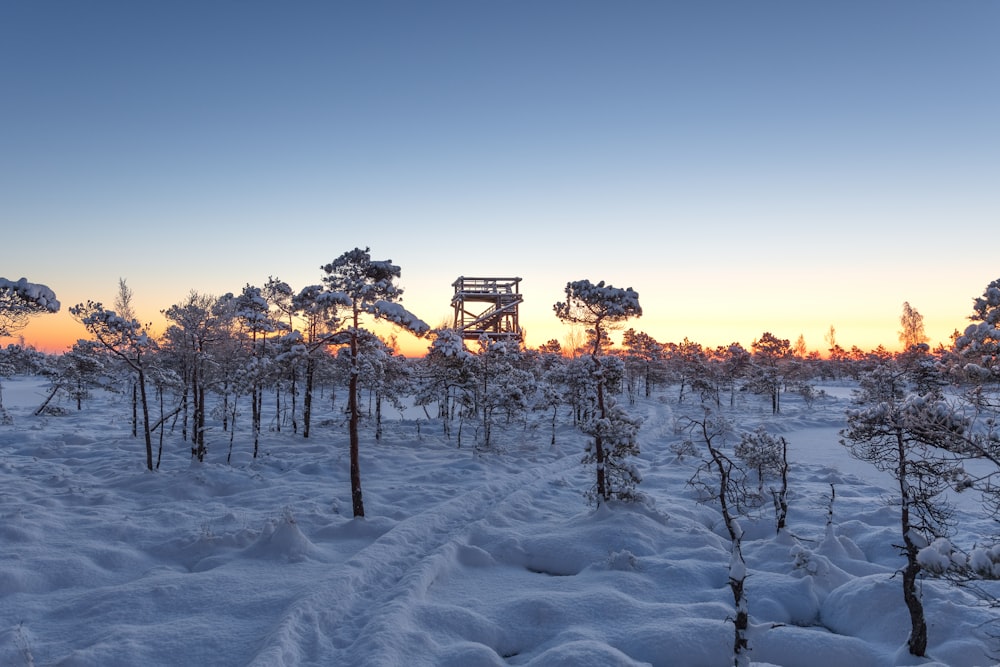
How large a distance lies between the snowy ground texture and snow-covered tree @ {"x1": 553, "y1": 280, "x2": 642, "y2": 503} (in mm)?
1318

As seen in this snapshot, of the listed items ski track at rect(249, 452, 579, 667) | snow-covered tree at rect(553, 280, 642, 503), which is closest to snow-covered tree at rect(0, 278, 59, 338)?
ski track at rect(249, 452, 579, 667)

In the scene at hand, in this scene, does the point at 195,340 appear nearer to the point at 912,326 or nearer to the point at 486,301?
the point at 486,301

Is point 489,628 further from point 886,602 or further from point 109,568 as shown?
point 109,568

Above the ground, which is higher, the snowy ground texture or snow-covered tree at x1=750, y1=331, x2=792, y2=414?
snow-covered tree at x1=750, y1=331, x2=792, y2=414

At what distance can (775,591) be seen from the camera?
40.7ft

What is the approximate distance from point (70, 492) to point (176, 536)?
8.28 meters

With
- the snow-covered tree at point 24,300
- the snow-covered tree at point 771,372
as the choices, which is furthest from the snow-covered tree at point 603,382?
the snow-covered tree at point 771,372

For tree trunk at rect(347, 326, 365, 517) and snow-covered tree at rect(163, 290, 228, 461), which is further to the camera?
snow-covered tree at rect(163, 290, 228, 461)

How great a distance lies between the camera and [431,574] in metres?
13.1

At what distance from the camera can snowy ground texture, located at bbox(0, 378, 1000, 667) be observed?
32.1 ft

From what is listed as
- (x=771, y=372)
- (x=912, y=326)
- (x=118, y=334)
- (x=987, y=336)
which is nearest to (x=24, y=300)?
(x=118, y=334)

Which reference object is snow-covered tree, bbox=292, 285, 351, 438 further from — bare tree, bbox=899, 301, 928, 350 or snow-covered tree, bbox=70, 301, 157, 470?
bare tree, bbox=899, 301, 928, 350

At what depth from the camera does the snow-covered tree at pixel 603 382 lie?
691 inches

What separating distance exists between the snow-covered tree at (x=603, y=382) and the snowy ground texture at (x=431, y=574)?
4.32 feet
